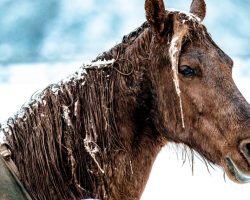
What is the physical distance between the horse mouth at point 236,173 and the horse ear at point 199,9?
5.20 feet

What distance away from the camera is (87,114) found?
4.06m

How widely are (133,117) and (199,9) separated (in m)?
1.44


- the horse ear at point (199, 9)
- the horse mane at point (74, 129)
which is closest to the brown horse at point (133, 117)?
the horse mane at point (74, 129)

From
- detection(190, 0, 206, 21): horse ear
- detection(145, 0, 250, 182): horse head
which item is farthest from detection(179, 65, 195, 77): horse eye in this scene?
detection(190, 0, 206, 21): horse ear

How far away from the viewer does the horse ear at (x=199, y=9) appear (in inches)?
194

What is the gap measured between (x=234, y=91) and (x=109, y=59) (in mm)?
1078

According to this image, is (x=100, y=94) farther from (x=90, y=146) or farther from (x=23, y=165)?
(x=23, y=165)

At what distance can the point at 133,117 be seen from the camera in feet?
13.7

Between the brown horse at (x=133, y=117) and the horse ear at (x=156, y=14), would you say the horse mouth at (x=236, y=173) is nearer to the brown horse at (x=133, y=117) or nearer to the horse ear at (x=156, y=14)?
the brown horse at (x=133, y=117)

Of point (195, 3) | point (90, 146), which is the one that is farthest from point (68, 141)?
point (195, 3)

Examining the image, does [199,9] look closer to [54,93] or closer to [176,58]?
[176,58]

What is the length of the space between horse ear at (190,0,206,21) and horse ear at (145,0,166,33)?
798 millimetres

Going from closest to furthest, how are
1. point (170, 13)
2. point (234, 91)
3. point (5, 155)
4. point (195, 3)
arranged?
point (5, 155), point (234, 91), point (170, 13), point (195, 3)

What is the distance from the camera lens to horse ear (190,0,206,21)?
4.93m
